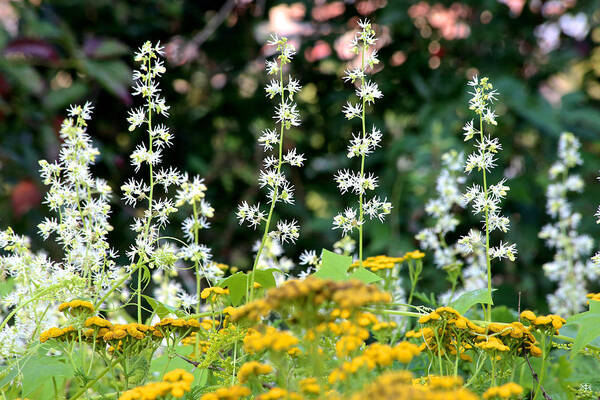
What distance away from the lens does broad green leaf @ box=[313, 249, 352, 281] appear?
104 cm

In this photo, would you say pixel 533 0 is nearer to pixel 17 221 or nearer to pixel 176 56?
pixel 176 56

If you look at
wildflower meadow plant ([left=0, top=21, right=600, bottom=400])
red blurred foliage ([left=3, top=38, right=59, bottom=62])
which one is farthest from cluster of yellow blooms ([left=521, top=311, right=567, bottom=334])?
red blurred foliage ([left=3, top=38, right=59, bottom=62])

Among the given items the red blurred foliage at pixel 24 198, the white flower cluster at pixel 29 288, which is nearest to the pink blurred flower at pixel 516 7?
the red blurred foliage at pixel 24 198

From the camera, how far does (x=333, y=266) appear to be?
3.45 ft

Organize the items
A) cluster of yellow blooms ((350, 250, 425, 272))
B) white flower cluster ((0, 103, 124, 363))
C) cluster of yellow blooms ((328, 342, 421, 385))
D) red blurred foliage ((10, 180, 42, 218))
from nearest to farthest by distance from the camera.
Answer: cluster of yellow blooms ((328, 342, 421, 385)), white flower cluster ((0, 103, 124, 363)), cluster of yellow blooms ((350, 250, 425, 272)), red blurred foliage ((10, 180, 42, 218))

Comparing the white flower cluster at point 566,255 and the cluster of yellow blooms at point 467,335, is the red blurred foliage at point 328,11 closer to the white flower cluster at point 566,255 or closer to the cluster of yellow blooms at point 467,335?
the white flower cluster at point 566,255

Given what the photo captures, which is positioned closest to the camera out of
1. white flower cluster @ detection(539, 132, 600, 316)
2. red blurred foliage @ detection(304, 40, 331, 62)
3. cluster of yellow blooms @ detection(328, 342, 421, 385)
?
cluster of yellow blooms @ detection(328, 342, 421, 385)

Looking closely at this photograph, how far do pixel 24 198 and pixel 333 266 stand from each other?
139 centimetres

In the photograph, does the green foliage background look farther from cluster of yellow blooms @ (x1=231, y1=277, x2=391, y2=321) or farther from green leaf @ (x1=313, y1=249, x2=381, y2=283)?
cluster of yellow blooms @ (x1=231, y1=277, x2=391, y2=321)

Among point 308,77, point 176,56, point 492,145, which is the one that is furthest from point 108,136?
point 492,145

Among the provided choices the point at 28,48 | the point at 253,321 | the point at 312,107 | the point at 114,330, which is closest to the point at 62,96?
the point at 28,48

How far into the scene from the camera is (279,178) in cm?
105

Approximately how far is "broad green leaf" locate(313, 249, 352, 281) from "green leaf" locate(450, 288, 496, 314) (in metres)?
0.19

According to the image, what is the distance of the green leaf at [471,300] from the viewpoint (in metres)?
1.00
